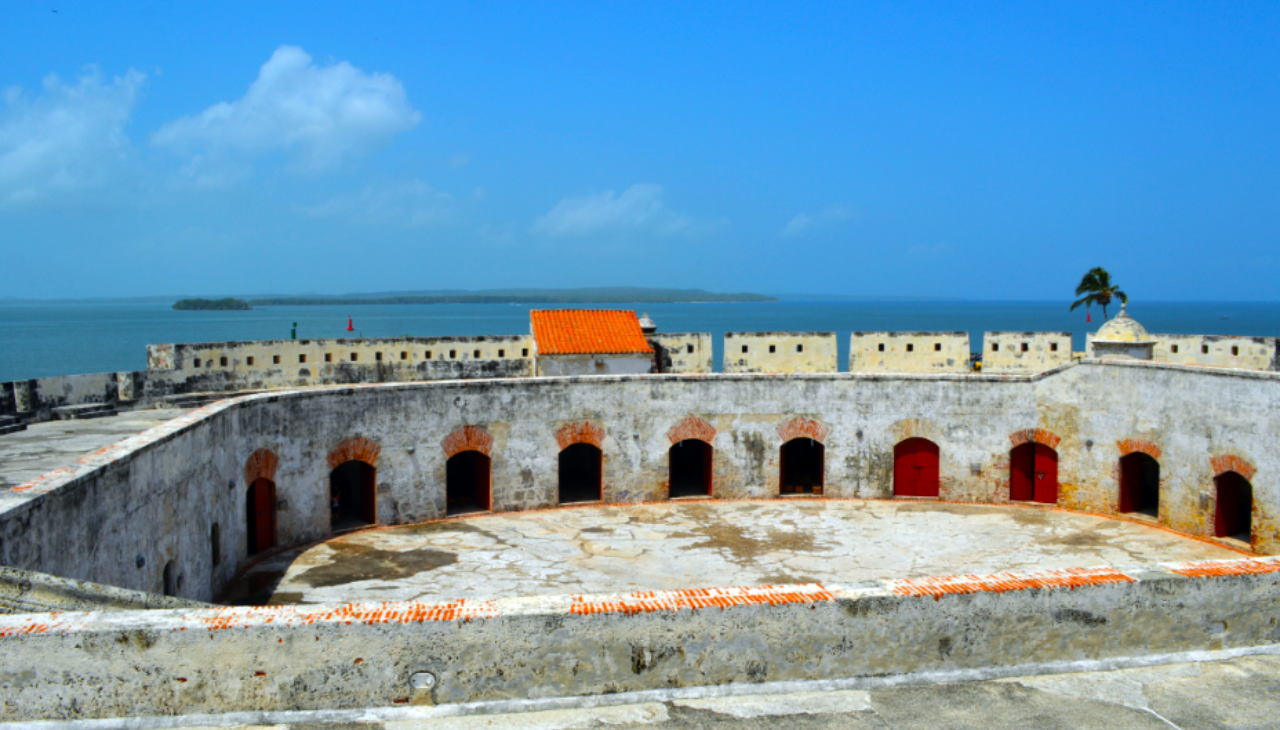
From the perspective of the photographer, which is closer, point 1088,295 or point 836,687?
point 836,687

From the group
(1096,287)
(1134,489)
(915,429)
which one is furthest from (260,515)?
(1096,287)

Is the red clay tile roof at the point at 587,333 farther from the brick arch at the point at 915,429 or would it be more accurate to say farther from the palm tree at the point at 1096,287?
the palm tree at the point at 1096,287

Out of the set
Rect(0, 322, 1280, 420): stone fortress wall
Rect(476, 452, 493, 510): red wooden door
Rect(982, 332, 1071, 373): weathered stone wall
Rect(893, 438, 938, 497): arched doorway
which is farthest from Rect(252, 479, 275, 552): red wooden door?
Rect(982, 332, 1071, 373): weathered stone wall

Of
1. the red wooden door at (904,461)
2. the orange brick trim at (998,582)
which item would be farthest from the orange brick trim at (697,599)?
the red wooden door at (904,461)

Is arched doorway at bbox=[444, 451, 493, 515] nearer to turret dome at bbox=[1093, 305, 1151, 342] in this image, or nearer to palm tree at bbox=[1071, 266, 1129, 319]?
turret dome at bbox=[1093, 305, 1151, 342]

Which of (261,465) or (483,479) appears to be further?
(483,479)

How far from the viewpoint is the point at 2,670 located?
4293 millimetres

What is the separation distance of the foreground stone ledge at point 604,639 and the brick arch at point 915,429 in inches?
404

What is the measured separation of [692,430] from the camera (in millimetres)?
15984

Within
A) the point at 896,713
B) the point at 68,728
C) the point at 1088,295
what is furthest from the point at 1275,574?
the point at 1088,295

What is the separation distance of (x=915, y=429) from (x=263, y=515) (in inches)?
419

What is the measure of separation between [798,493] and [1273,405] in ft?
23.8

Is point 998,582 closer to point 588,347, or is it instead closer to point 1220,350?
point 588,347

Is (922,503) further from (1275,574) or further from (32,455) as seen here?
(32,455)
